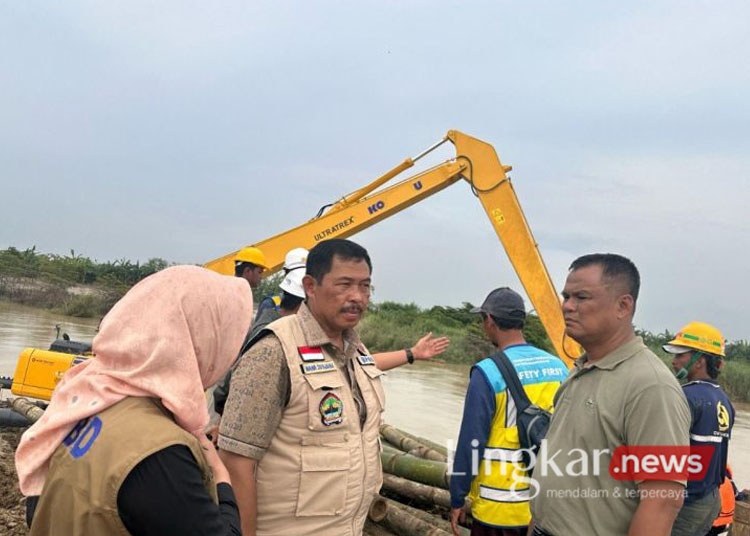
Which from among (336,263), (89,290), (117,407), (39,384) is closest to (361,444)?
(336,263)

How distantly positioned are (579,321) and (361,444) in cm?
95

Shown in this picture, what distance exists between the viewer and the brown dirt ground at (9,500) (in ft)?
12.5

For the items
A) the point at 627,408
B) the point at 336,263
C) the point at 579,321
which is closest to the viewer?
the point at 627,408

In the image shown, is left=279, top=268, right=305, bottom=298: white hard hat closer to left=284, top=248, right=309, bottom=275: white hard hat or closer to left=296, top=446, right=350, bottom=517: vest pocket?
left=284, top=248, right=309, bottom=275: white hard hat

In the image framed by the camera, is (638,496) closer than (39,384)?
Yes

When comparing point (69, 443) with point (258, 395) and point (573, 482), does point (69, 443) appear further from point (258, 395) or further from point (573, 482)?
point (573, 482)

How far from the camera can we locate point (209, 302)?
1.48 m

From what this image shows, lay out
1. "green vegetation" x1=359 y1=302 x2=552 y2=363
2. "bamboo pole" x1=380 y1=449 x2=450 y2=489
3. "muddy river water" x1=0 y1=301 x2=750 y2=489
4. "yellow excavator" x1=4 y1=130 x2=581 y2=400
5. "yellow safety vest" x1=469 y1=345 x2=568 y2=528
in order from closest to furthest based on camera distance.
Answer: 1. "yellow safety vest" x1=469 y1=345 x2=568 y2=528
2. "bamboo pole" x1=380 y1=449 x2=450 y2=489
3. "yellow excavator" x1=4 y1=130 x2=581 y2=400
4. "muddy river water" x1=0 y1=301 x2=750 y2=489
5. "green vegetation" x1=359 y1=302 x2=552 y2=363

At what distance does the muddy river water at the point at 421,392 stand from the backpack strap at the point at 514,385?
2451 mm

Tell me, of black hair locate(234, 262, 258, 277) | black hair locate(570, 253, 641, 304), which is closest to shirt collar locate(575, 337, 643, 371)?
black hair locate(570, 253, 641, 304)

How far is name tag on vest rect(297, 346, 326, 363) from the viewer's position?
220 cm

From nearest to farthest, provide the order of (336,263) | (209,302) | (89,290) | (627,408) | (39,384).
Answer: (209,302) → (627,408) → (336,263) → (39,384) → (89,290)

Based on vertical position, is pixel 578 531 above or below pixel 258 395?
below

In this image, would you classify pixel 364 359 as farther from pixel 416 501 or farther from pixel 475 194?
pixel 475 194
